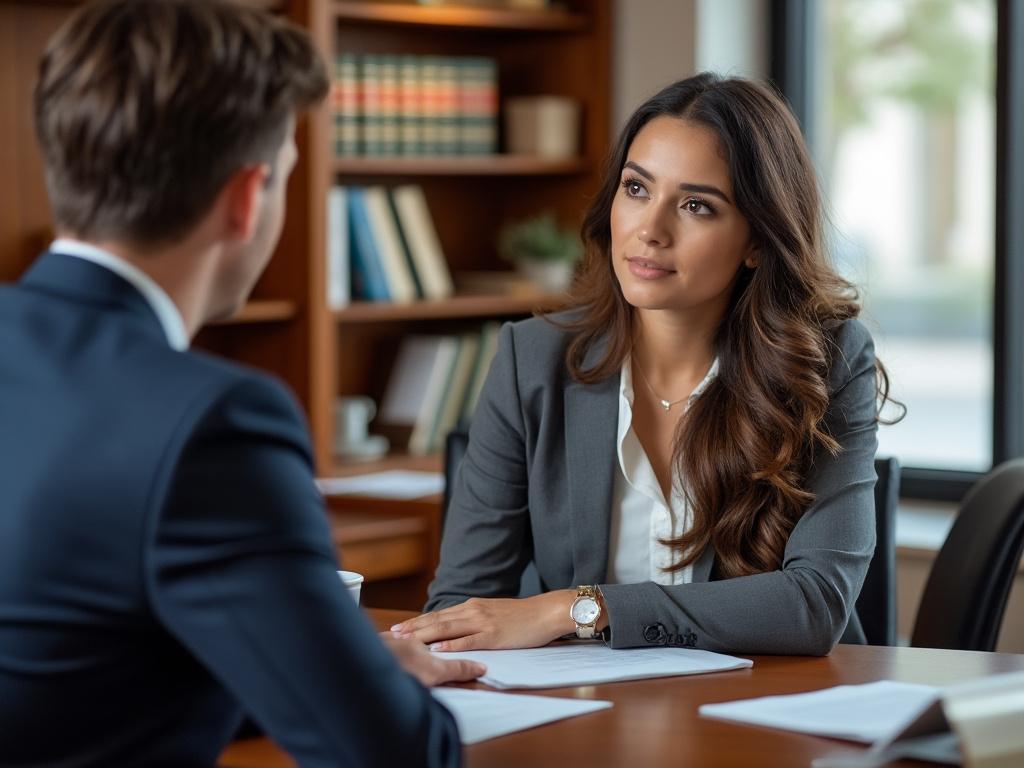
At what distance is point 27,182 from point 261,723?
248cm

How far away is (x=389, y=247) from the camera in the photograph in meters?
3.85

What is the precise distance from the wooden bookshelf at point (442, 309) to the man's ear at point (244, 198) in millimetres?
2444

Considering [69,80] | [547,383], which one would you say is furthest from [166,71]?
[547,383]

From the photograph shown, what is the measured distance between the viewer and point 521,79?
14.2 ft

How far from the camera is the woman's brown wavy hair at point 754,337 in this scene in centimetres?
208

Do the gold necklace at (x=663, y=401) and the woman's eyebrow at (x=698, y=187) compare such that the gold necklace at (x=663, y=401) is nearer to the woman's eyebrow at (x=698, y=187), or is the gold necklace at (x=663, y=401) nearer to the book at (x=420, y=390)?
the woman's eyebrow at (x=698, y=187)

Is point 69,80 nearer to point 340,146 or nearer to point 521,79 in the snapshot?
point 340,146

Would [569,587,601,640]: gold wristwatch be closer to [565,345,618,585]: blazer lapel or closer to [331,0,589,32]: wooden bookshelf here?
[565,345,618,585]: blazer lapel

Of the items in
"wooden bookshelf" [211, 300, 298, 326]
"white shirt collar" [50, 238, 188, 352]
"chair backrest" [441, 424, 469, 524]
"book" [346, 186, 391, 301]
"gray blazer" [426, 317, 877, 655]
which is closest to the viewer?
"white shirt collar" [50, 238, 188, 352]

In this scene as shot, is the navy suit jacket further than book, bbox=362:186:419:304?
No

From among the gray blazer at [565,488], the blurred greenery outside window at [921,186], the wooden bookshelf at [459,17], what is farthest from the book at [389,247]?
the gray blazer at [565,488]

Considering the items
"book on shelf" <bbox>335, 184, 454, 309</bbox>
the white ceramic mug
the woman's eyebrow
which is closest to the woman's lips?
the woman's eyebrow

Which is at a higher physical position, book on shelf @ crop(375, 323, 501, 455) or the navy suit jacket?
the navy suit jacket

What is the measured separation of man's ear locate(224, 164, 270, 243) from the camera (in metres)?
1.20
